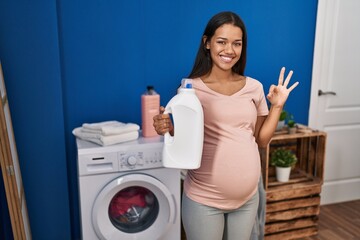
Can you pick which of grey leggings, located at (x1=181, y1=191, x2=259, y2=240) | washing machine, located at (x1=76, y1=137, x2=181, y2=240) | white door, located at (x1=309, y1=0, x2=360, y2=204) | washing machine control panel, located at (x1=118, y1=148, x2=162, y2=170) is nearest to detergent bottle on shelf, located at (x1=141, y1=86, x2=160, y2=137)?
washing machine, located at (x1=76, y1=137, x2=181, y2=240)

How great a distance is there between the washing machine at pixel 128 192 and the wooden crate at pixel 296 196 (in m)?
0.74

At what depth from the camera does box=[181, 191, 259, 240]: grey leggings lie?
1.38 meters

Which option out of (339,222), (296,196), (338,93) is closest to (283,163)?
(296,196)

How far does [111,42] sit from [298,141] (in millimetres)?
1659

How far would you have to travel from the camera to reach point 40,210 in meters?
2.38

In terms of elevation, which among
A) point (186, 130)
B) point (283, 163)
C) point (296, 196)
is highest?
point (186, 130)

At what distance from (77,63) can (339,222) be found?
2.32 m

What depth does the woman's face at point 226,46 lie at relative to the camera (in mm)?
1375

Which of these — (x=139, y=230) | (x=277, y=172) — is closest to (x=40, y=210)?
(x=139, y=230)

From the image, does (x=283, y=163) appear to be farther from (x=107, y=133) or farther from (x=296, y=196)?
(x=107, y=133)

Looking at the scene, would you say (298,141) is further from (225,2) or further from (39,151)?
(39,151)

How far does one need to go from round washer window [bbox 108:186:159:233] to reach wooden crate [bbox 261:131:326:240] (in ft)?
2.70

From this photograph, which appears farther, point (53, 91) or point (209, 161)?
point (53, 91)

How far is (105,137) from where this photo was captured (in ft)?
6.82
